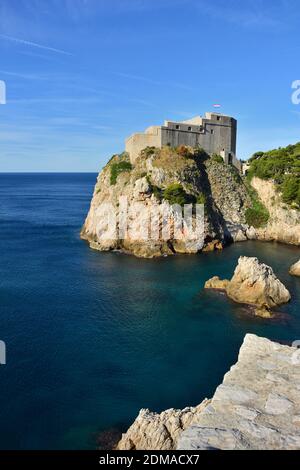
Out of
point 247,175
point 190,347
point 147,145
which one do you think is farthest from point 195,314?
point 247,175

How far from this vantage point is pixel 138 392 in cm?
2355

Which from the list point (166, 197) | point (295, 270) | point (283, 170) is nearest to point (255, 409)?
point (295, 270)

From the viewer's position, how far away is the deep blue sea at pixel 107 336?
21.8 meters

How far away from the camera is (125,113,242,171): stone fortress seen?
65.8m

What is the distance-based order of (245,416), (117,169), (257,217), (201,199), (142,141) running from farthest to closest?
(257,217) → (142,141) → (117,169) → (201,199) → (245,416)

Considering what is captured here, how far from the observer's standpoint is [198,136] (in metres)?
69.9

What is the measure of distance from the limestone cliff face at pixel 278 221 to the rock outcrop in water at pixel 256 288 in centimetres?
2625

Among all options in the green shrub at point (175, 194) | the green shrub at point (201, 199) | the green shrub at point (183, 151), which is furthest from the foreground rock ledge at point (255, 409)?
the green shrub at point (183, 151)

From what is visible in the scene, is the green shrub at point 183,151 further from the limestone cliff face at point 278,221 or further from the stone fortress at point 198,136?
the limestone cliff face at point 278,221

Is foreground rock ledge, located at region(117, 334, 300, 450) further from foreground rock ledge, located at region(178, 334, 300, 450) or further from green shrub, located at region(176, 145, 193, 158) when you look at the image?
green shrub, located at region(176, 145, 193, 158)

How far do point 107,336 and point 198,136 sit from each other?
160ft

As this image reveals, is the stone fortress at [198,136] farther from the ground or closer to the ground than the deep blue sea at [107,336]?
farther from the ground

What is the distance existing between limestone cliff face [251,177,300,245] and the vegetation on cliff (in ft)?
4.01

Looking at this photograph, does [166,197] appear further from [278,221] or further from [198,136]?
[278,221]
